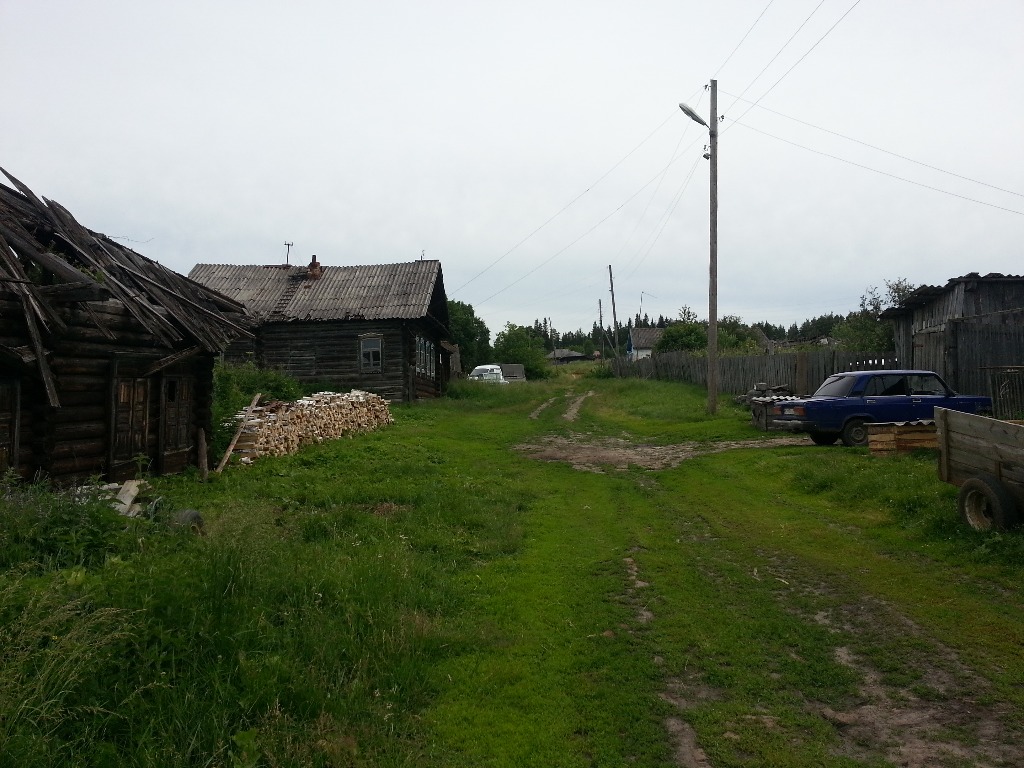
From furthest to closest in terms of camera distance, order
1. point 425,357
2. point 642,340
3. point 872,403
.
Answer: point 642,340 → point 425,357 → point 872,403

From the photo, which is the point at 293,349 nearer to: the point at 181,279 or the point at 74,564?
the point at 181,279

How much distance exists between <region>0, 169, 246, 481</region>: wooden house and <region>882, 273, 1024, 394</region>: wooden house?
661 inches

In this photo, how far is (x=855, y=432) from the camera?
15.7 m

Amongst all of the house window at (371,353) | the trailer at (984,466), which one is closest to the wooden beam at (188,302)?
the trailer at (984,466)

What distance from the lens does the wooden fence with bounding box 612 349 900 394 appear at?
893 inches

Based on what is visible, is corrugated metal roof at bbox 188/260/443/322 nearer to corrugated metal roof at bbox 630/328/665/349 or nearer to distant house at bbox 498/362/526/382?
distant house at bbox 498/362/526/382

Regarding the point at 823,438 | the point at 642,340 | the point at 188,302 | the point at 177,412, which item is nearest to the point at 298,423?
the point at 177,412

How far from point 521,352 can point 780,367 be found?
4162 cm

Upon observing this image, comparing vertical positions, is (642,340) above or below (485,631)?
above

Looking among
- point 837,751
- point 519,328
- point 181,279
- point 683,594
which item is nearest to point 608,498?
point 683,594

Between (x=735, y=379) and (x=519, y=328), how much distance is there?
4209cm

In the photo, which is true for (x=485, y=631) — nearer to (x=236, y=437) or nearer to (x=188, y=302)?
(x=188, y=302)

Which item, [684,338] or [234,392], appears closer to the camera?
[234,392]

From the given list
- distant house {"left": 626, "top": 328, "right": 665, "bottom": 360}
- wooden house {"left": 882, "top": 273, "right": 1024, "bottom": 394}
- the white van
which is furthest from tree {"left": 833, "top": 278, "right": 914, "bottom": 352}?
distant house {"left": 626, "top": 328, "right": 665, "bottom": 360}
